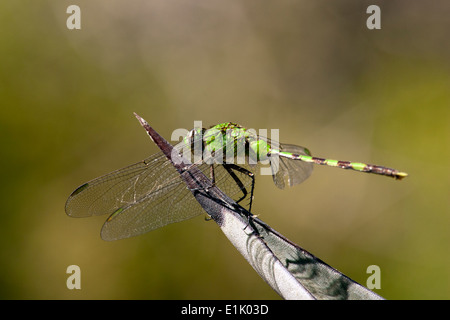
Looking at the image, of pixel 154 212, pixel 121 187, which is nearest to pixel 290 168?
pixel 154 212

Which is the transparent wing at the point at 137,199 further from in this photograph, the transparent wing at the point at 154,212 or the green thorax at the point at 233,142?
the green thorax at the point at 233,142

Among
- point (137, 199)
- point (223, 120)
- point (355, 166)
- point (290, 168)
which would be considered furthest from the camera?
point (223, 120)

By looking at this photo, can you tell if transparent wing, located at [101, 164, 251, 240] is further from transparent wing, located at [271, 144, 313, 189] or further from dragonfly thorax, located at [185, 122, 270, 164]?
transparent wing, located at [271, 144, 313, 189]

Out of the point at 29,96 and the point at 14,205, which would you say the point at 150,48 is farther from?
the point at 14,205

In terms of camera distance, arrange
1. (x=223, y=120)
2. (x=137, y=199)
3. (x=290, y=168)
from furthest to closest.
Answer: (x=223, y=120)
(x=290, y=168)
(x=137, y=199)

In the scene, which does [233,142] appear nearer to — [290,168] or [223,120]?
[290,168]

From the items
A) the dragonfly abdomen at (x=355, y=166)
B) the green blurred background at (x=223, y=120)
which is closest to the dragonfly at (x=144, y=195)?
the dragonfly abdomen at (x=355, y=166)
